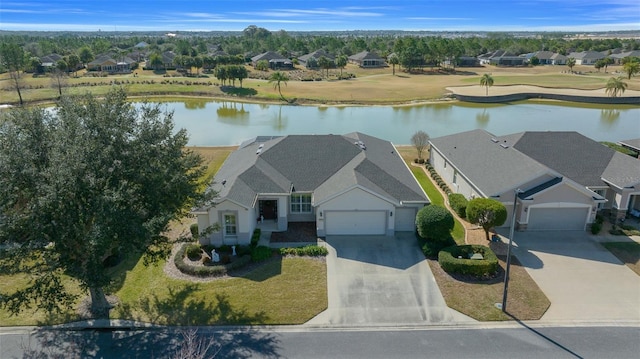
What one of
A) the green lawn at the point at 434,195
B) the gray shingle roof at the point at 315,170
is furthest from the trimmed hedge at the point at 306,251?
the green lawn at the point at 434,195

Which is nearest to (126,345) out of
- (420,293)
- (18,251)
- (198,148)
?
(18,251)

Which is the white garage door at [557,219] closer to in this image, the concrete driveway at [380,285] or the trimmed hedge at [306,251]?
the concrete driveway at [380,285]

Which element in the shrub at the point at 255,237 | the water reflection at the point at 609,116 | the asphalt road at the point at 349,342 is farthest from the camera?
the water reflection at the point at 609,116

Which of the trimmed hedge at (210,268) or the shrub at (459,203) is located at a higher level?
the shrub at (459,203)

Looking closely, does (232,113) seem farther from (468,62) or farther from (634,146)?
(468,62)

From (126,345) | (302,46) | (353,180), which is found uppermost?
(302,46)

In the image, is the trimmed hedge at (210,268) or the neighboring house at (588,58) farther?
the neighboring house at (588,58)

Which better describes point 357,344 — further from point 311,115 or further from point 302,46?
point 302,46
